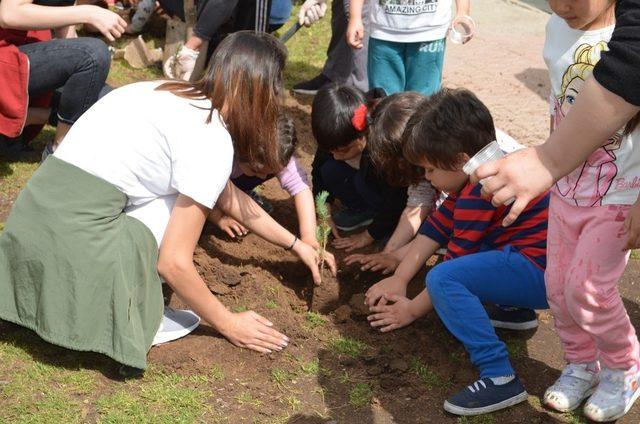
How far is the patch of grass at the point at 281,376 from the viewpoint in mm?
3436

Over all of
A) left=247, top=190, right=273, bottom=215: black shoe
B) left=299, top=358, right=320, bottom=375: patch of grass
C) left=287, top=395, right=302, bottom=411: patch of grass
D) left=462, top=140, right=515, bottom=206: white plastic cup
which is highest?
left=462, top=140, right=515, bottom=206: white plastic cup

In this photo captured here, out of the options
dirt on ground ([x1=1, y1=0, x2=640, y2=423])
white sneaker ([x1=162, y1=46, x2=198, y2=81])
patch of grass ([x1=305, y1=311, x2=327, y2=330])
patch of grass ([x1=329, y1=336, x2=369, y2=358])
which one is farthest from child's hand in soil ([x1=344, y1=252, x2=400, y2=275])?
white sneaker ([x1=162, y1=46, x2=198, y2=81])

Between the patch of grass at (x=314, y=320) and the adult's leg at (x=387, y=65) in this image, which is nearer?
the patch of grass at (x=314, y=320)

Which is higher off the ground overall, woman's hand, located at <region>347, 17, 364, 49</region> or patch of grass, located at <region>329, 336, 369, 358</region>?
woman's hand, located at <region>347, 17, 364, 49</region>

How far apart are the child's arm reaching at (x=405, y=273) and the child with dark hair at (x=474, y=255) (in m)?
0.26

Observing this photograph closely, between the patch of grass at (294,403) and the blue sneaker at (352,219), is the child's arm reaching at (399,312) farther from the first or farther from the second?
the blue sneaker at (352,219)

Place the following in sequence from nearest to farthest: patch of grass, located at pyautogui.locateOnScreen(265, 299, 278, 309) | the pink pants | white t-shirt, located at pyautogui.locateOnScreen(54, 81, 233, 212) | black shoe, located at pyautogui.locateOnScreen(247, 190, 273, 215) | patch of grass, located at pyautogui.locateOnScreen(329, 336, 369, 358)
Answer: the pink pants, white t-shirt, located at pyautogui.locateOnScreen(54, 81, 233, 212), patch of grass, located at pyautogui.locateOnScreen(329, 336, 369, 358), patch of grass, located at pyautogui.locateOnScreen(265, 299, 278, 309), black shoe, located at pyautogui.locateOnScreen(247, 190, 273, 215)

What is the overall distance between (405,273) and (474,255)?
474 mm

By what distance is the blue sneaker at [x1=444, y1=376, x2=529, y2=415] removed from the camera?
325 cm

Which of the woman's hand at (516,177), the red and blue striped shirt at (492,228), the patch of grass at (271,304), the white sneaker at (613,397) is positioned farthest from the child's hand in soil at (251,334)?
the woman's hand at (516,177)

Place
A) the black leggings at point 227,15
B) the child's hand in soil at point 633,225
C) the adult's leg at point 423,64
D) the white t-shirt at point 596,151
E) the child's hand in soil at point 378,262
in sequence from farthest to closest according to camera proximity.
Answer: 1. the black leggings at point 227,15
2. the adult's leg at point 423,64
3. the child's hand in soil at point 378,262
4. the white t-shirt at point 596,151
5. the child's hand in soil at point 633,225

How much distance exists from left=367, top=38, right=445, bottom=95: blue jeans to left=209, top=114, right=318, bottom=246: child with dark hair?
2.91ft

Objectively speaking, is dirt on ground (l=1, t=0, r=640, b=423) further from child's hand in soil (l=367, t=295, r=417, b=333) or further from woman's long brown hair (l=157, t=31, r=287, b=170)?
woman's long brown hair (l=157, t=31, r=287, b=170)

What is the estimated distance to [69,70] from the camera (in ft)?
15.6
